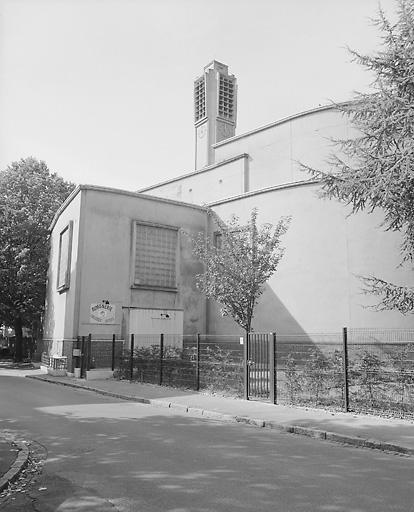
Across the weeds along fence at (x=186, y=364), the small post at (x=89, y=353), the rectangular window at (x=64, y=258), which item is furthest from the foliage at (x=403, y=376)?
the rectangular window at (x=64, y=258)

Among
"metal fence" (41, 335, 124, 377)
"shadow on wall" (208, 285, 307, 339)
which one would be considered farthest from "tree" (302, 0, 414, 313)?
"metal fence" (41, 335, 124, 377)

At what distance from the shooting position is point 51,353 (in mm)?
27859

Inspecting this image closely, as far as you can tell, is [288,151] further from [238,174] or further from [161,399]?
[161,399]

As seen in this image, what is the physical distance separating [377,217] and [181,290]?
10.9 meters

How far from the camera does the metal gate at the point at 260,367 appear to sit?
14.0 meters

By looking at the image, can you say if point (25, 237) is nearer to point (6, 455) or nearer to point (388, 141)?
point (388, 141)

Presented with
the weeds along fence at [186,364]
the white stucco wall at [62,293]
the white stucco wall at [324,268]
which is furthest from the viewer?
the white stucco wall at [62,293]

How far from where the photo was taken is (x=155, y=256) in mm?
26703

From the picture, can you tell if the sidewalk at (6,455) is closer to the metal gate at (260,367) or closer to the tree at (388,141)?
the metal gate at (260,367)

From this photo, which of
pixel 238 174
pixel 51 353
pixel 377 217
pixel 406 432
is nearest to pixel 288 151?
pixel 238 174

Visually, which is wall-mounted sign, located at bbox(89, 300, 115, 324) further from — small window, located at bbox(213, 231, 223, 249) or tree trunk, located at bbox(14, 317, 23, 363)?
tree trunk, located at bbox(14, 317, 23, 363)

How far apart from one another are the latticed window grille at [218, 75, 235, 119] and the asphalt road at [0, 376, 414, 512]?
3374 cm

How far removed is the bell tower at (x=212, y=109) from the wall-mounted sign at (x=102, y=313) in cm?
1911

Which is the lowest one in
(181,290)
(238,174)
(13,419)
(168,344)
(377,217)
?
(13,419)
